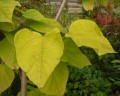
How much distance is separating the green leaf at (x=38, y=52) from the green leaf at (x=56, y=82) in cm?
10

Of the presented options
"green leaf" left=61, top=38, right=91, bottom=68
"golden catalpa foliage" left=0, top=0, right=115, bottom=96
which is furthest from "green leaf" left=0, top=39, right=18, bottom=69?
"green leaf" left=61, top=38, right=91, bottom=68

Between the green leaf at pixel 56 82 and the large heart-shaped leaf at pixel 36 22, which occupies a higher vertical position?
the large heart-shaped leaf at pixel 36 22

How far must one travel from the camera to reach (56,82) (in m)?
0.82

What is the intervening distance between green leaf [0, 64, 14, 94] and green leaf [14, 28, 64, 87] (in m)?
0.16

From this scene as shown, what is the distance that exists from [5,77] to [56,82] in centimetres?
13

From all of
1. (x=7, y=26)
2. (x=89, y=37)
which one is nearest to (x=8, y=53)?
(x=7, y=26)

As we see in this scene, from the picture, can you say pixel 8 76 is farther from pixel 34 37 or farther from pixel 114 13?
pixel 114 13

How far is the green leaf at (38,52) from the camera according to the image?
2.25ft

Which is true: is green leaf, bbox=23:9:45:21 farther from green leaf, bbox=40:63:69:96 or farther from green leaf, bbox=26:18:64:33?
green leaf, bbox=40:63:69:96

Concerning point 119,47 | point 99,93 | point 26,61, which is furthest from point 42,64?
point 119,47

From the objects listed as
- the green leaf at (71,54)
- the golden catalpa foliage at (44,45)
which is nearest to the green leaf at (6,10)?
the golden catalpa foliage at (44,45)

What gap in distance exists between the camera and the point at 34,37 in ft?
2.40

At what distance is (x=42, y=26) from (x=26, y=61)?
4.3 inches

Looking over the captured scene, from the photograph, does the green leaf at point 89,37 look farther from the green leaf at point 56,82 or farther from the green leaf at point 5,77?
the green leaf at point 5,77
